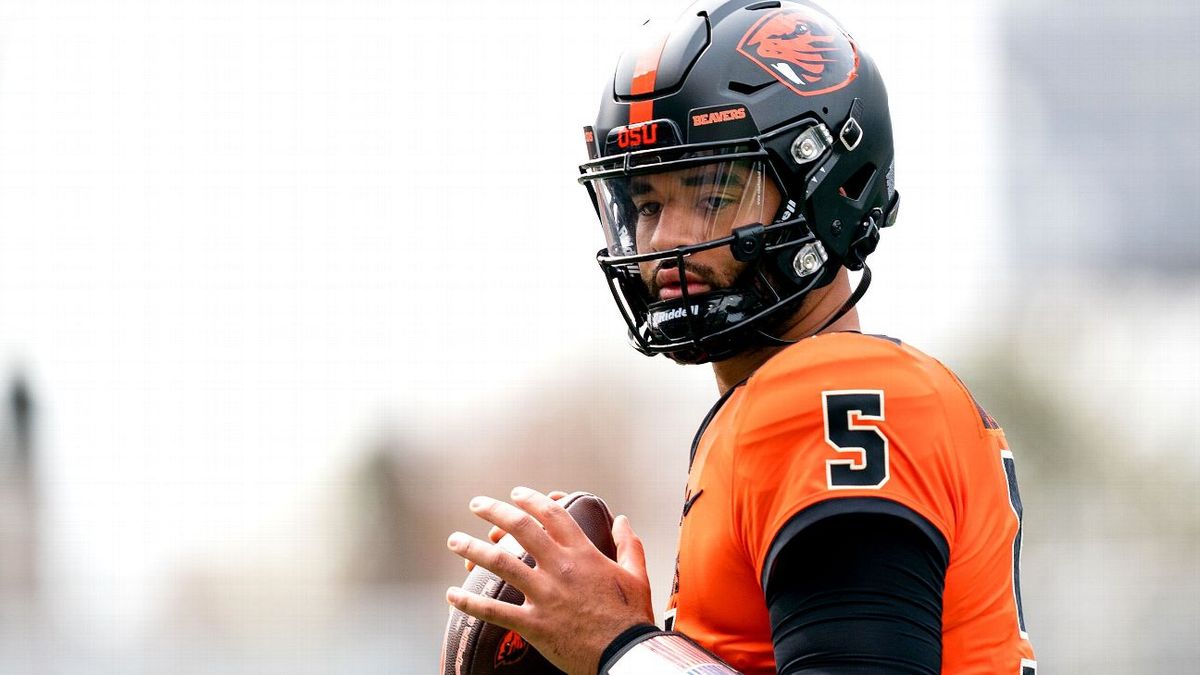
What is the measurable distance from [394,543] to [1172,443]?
406 inches

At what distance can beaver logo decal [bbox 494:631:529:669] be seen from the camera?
239 cm

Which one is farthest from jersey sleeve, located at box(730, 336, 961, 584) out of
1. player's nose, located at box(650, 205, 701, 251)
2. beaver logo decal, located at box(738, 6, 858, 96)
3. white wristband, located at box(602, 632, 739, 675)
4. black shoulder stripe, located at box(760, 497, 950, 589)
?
beaver logo decal, located at box(738, 6, 858, 96)

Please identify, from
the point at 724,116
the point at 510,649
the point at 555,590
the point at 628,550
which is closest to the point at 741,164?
the point at 724,116

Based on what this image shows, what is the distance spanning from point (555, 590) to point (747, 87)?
0.99 meters

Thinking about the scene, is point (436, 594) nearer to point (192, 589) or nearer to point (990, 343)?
point (192, 589)

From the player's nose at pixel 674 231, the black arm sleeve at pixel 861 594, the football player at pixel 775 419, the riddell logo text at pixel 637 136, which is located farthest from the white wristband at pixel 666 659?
the riddell logo text at pixel 637 136

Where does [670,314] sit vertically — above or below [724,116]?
below

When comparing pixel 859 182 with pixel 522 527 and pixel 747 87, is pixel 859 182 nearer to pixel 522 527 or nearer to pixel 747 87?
pixel 747 87

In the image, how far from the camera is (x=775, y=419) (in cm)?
198

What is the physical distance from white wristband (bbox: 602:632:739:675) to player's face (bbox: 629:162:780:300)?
0.65 m

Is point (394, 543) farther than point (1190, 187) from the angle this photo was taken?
Yes

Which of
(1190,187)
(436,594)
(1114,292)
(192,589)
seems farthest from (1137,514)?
(192,589)

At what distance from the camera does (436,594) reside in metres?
10.6

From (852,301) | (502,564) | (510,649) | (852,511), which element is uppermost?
(852,301)
